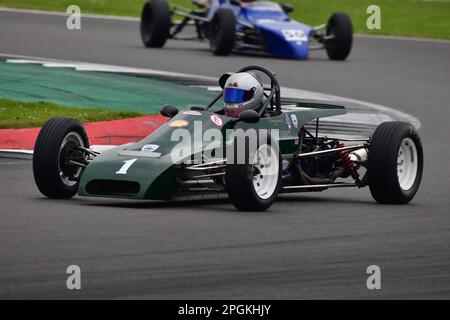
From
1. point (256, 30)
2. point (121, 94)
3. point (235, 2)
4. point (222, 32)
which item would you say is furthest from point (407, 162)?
point (235, 2)

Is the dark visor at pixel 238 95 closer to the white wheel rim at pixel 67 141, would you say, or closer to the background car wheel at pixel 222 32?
the white wheel rim at pixel 67 141

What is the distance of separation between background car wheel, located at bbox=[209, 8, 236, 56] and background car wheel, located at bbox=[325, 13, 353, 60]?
2016mm

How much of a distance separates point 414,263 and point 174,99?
35.3 feet

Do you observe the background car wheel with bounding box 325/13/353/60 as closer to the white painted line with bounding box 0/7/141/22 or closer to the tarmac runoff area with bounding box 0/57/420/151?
the tarmac runoff area with bounding box 0/57/420/151

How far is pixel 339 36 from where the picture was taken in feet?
89.1

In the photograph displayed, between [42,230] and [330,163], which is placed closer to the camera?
[42,230]

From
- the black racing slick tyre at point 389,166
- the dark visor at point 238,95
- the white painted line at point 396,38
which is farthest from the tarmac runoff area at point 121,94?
the white painted line at point 396,38

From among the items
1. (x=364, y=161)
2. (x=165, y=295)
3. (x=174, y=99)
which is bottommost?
(x=165, y=295)

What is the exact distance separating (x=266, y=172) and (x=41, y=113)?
612cm

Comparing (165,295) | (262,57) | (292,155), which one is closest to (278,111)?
(292,155)

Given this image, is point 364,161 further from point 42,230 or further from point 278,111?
point 42,230

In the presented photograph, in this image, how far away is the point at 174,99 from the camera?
20.1 metres

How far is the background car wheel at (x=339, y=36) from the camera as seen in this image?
26953mm

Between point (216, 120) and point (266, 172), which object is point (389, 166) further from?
point (216, 120)
